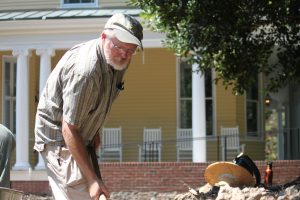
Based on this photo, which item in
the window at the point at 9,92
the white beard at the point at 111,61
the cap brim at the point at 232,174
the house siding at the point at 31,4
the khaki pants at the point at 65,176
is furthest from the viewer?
the window at the point at 9,92

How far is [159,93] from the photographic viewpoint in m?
18.2

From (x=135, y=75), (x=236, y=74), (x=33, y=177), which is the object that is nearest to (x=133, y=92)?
(x=135, y=75)

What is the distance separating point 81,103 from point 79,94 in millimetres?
61

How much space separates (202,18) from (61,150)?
22.9ft

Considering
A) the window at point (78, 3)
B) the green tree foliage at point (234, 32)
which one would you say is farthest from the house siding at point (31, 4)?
the green tree foliage at point (234, 32)

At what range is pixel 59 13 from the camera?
1703 centimetres

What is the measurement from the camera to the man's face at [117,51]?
3438 millimetres

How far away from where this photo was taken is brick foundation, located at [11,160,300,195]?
45.9 ft

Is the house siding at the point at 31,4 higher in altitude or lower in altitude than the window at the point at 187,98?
higher

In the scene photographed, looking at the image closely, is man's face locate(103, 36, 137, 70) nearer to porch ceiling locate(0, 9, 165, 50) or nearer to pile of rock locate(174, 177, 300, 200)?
pile of rock locate(174, 177, 300, 200)

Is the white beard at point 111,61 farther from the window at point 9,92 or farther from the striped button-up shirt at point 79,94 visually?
the window at point 9,92

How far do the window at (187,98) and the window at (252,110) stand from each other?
4.31ft

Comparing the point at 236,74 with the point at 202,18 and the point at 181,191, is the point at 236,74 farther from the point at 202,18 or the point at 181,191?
the point at 181,191

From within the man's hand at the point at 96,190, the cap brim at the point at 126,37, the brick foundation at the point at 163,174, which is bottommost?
the brick foundation at the point at 163,174
